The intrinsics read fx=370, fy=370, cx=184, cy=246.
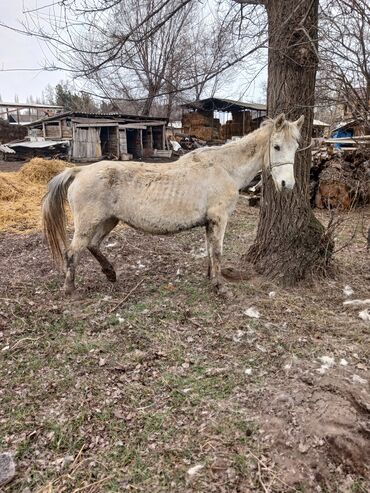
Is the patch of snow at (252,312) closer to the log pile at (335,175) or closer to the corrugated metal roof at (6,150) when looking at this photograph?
the log pile at (335,175)

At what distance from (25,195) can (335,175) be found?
751 cm

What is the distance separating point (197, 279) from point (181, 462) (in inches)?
102

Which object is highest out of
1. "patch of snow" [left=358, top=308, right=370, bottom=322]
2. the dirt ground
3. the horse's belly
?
the horse's belly

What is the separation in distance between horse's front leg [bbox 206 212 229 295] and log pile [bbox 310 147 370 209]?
533 cm

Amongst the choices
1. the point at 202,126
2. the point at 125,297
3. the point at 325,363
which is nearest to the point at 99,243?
the point at 125,297

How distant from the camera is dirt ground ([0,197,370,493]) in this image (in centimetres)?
199

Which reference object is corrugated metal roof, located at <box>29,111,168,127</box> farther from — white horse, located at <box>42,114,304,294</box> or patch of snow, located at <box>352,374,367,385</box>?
patch of snow, located at <box>352,374,367,385</box>

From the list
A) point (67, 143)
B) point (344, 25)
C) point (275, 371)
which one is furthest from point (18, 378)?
point (67, 143)

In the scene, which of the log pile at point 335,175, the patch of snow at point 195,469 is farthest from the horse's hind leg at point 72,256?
the log pile at point 335,175

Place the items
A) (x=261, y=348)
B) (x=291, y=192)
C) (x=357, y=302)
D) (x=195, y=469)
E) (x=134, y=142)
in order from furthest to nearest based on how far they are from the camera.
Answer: (x=134, y=142) → (x=291, y=192) → (x=357, y=302) → (x=261, y=348) → (x=195, y=469)

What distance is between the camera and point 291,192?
4.18 metres

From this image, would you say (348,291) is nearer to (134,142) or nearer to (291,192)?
(291,192)

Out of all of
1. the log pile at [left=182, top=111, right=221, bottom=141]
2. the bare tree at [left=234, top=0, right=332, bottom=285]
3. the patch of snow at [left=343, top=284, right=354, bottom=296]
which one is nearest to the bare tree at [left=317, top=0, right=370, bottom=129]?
the bare tree at [left=234, top=0, right=332, bottom=285]

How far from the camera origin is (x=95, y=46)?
475cm
